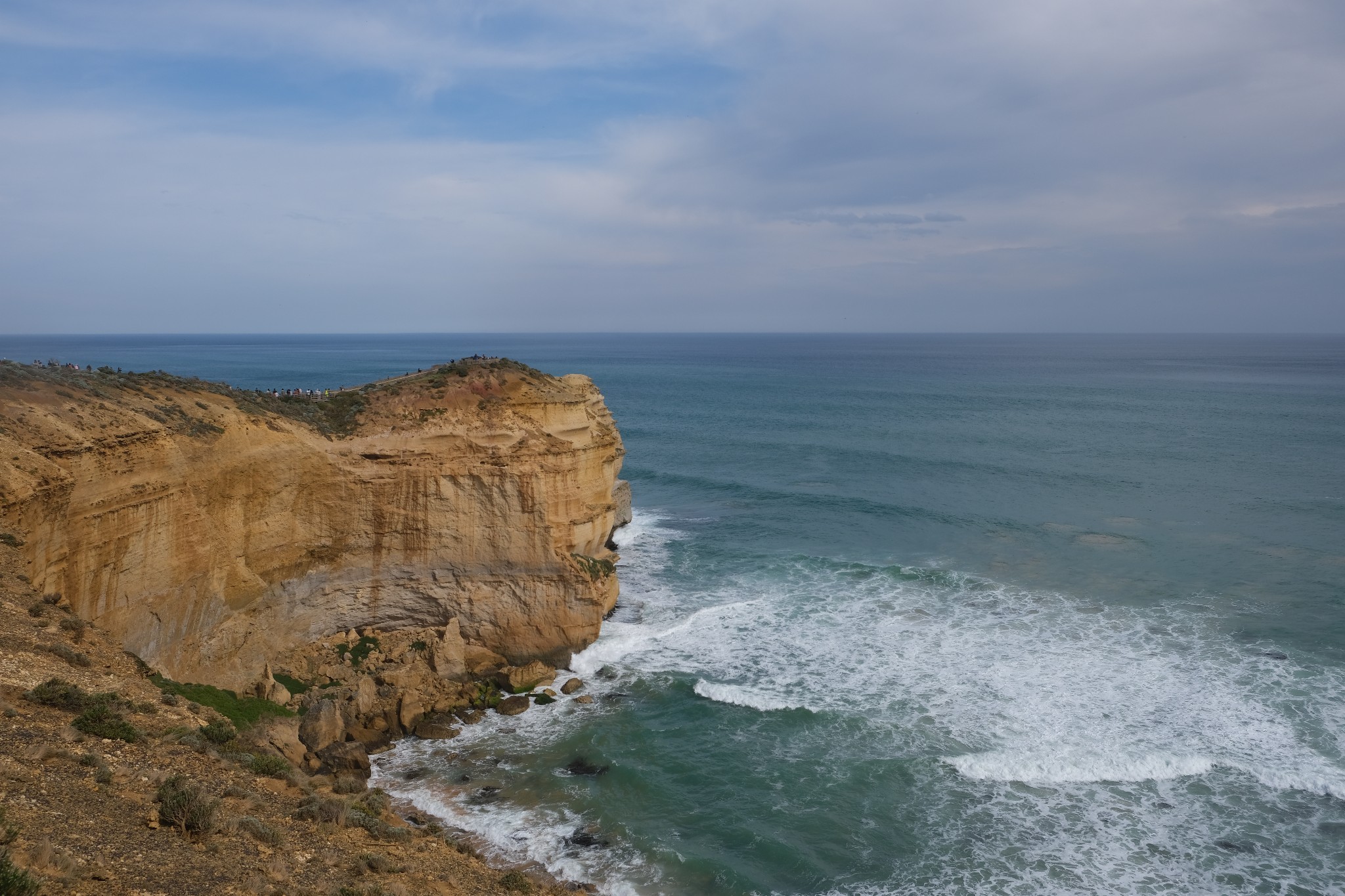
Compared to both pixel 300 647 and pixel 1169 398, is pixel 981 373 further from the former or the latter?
pixel 300 647

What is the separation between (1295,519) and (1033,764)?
28475 mm

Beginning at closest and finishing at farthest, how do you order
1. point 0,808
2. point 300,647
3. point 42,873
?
point 42,873 → point 0,808 → point 300,647

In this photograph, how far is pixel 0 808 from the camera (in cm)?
847

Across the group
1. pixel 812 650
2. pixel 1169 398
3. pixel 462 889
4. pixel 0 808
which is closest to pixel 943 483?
pixel 812 650

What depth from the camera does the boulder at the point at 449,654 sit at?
950 inches

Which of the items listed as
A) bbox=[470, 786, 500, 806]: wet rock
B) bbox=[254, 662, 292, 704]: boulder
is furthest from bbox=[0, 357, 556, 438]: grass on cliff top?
bbox=[470, 786, 500, 806]: wet rock

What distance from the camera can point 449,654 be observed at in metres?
24.3

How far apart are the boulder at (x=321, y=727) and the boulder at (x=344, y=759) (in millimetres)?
287

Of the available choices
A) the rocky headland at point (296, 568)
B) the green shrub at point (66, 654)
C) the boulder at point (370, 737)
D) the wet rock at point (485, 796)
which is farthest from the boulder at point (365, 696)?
the green shrub at point (66, 654)

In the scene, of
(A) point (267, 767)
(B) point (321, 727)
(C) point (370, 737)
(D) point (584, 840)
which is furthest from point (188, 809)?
(C) point (370, 737)

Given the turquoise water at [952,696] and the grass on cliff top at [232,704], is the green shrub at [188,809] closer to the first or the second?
the grass on cliff top at [232,704]

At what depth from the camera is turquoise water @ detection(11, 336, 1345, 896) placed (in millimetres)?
17203

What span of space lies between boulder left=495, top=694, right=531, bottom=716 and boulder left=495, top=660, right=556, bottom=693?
31.6 inches

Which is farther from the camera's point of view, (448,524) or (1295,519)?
(1295,519)
